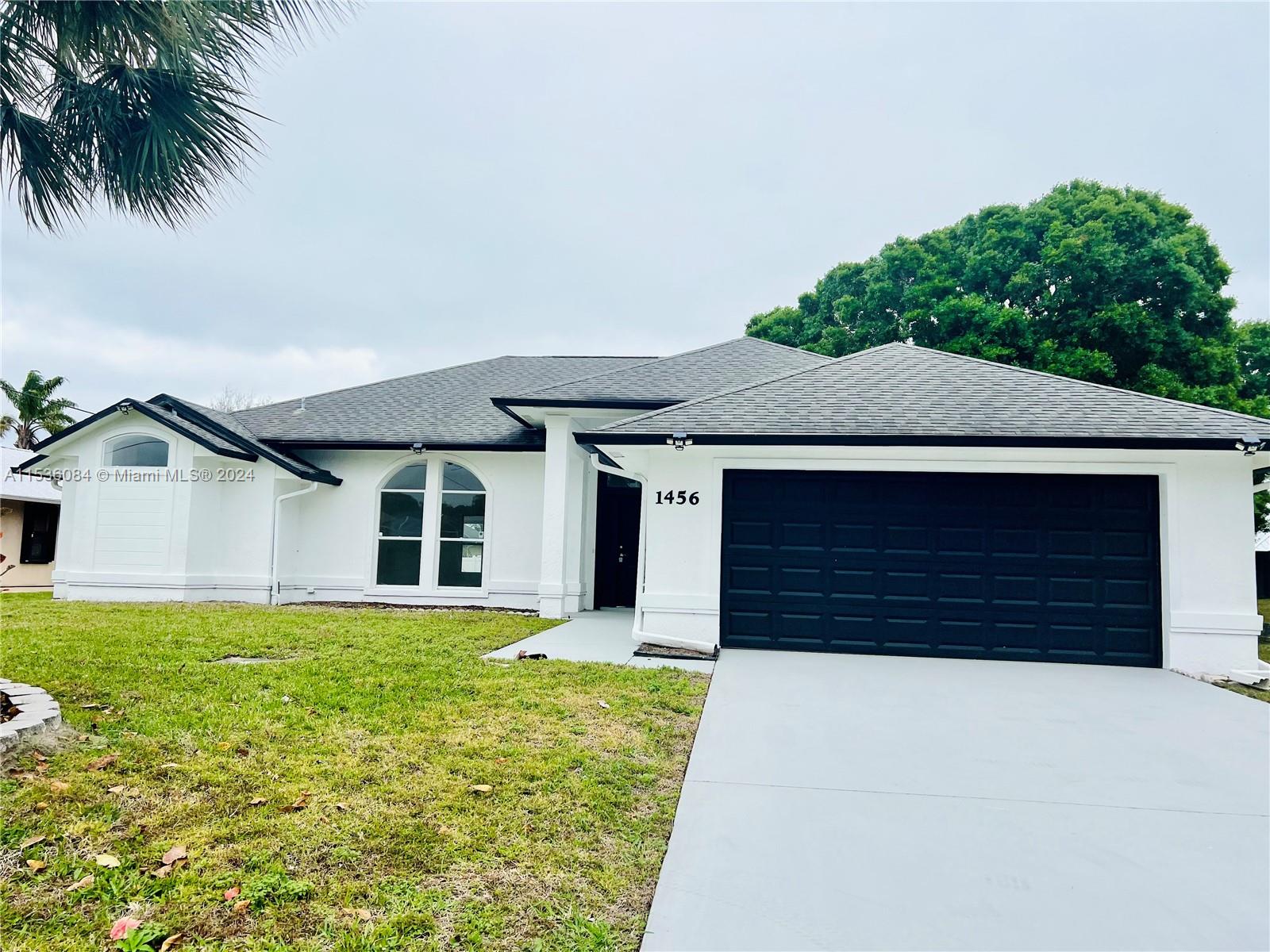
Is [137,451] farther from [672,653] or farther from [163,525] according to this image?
[672,653]

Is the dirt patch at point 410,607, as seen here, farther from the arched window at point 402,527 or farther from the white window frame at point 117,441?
the white window frame at point 117,441

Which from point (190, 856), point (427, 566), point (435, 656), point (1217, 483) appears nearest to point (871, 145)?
point (1217, 483)

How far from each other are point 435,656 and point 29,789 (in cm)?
425

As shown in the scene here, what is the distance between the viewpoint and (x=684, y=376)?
496 inches

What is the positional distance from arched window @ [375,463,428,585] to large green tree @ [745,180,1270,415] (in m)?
17.9

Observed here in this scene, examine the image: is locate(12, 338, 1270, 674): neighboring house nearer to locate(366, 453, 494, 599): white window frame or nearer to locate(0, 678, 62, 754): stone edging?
locate(366, 453, 494, 599): white window frame

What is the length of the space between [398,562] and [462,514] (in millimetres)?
1561

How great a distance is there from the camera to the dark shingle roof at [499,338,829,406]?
38.1ft

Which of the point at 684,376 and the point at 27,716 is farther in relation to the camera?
the point at 684,376

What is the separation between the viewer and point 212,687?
5957 mm

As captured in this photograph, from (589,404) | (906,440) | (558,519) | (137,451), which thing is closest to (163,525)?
(137,451)

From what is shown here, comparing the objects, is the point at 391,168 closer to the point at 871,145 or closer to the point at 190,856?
the point at 871,145

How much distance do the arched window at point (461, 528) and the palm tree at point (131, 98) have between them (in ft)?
26.2

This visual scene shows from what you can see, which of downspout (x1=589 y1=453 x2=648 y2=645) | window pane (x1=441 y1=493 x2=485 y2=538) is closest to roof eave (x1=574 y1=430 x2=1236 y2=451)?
downspout (x1=589 y1=453 x2=648 y2=645)
